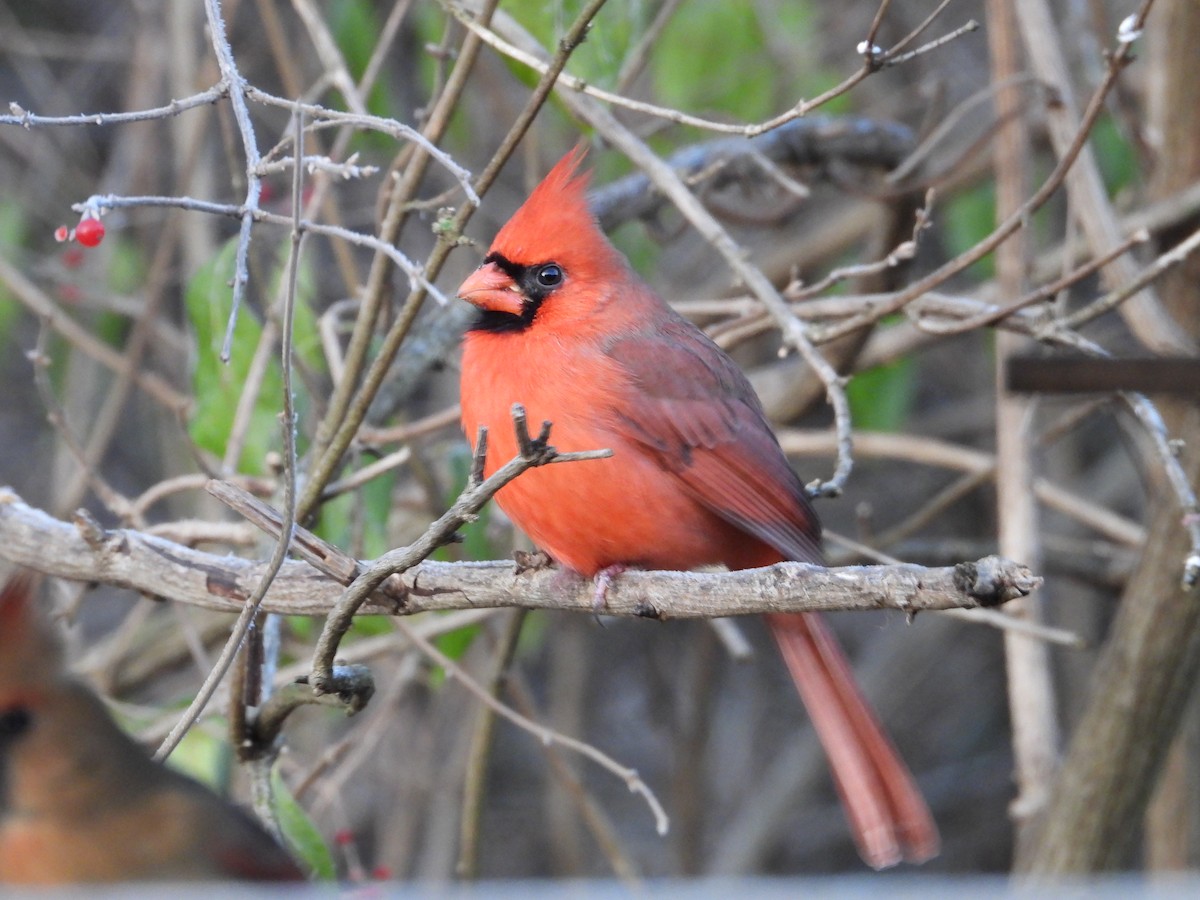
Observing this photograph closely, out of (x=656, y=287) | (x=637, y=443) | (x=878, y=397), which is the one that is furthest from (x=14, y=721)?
(x=656, y=287)

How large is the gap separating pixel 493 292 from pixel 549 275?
0.12 m

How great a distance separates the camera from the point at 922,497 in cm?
511

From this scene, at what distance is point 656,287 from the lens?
479 cm

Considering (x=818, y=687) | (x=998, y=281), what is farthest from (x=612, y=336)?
(x=998, y=281)

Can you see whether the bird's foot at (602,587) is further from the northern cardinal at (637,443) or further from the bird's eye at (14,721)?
the bird's eye at (14,721)

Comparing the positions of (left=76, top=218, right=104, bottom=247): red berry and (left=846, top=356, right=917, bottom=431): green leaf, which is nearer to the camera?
(left=76, top=218, right=104, bottom=247): red berry

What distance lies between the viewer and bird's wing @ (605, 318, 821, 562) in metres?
2.42

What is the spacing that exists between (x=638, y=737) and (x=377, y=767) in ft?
3.44

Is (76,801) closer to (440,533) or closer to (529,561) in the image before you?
(440,533)

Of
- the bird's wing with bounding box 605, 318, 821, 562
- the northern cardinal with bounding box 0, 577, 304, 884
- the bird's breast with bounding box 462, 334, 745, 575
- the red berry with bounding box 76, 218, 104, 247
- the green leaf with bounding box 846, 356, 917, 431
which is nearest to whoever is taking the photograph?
the northern cardinal with bounding box 0, 577, 304, 884

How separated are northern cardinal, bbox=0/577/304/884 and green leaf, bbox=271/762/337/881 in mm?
318

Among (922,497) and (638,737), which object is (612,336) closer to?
(922,497)

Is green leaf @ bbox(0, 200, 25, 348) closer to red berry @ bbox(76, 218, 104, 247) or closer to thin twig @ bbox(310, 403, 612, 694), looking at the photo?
red berry @ bbox(76, 218, 104, 247)

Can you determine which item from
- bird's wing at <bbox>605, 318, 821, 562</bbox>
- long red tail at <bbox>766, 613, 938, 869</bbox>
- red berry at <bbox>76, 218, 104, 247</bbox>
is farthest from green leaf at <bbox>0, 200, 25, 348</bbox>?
long red tail at <bbox>766, 613, 938, 869</bbox>
